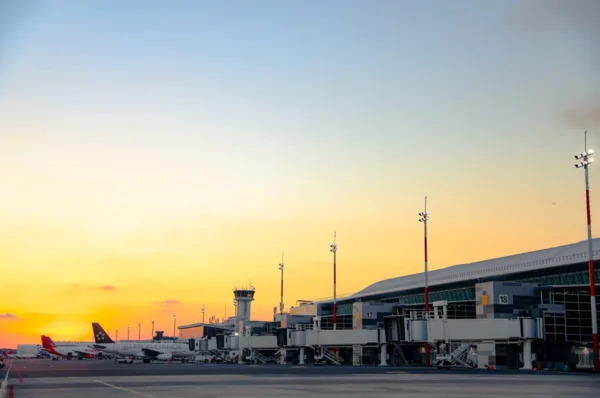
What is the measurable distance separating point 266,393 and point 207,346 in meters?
140

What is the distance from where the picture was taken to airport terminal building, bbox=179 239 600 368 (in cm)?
7794

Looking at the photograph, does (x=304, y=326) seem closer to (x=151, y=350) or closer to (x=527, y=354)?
(x=151, y=350)

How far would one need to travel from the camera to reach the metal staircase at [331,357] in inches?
4256

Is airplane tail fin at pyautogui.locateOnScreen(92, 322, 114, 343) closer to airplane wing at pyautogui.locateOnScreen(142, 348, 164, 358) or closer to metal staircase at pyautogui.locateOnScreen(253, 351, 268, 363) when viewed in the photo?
airplane wing at pyautogui.locateOnScreen(142, 348, 164, 358)

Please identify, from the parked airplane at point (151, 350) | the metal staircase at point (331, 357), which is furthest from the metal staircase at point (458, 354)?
A: the parked airplane at point (151, 350)

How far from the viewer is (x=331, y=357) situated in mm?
109000

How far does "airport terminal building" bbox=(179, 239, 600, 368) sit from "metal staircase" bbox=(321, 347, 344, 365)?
0.16m

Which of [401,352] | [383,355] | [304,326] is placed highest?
[304,326]

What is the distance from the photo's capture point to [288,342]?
117188 mm

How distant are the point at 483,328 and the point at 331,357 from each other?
36.9 meters

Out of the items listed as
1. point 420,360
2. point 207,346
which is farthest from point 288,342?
point 207,346

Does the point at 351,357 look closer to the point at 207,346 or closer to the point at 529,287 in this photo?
the point at 529,287

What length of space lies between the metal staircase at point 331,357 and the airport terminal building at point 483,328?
162mm

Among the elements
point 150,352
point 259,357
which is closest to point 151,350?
point 150,352
